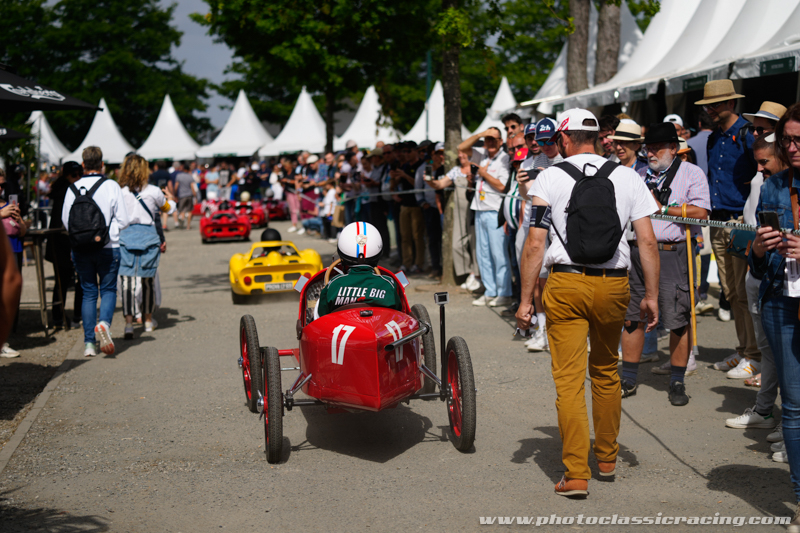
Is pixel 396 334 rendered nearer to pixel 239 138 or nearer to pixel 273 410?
pixel 273 410

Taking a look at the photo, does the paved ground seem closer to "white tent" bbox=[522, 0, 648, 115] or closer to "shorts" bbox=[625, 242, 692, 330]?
"shorts" bbox=[625, 242, 692, 330]

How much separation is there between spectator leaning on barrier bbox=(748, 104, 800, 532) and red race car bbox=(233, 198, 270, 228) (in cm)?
1979

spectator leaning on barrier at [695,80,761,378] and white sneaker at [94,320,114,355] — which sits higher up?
spectator leaning on barrier at [695,80,761,378]

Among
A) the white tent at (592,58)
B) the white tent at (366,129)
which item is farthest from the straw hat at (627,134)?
the white tent at (366,129)

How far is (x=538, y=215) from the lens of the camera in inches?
187

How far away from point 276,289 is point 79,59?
2457 inches

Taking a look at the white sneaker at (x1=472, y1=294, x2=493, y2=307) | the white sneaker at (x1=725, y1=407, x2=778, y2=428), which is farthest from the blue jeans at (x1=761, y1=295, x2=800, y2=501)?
the white sneaker at (x1=472, y1=294, x2=493, y2=307)

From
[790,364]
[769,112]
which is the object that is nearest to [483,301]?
[769,112]

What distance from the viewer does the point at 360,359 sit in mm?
5082

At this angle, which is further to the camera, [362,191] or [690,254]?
[362,191]

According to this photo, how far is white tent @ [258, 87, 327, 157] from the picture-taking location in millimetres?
36656

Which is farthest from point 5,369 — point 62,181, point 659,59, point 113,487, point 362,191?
point 659,59

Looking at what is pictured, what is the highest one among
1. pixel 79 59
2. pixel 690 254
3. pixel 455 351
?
pixel 79 59

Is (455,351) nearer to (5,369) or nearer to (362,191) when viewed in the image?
(5,369)
